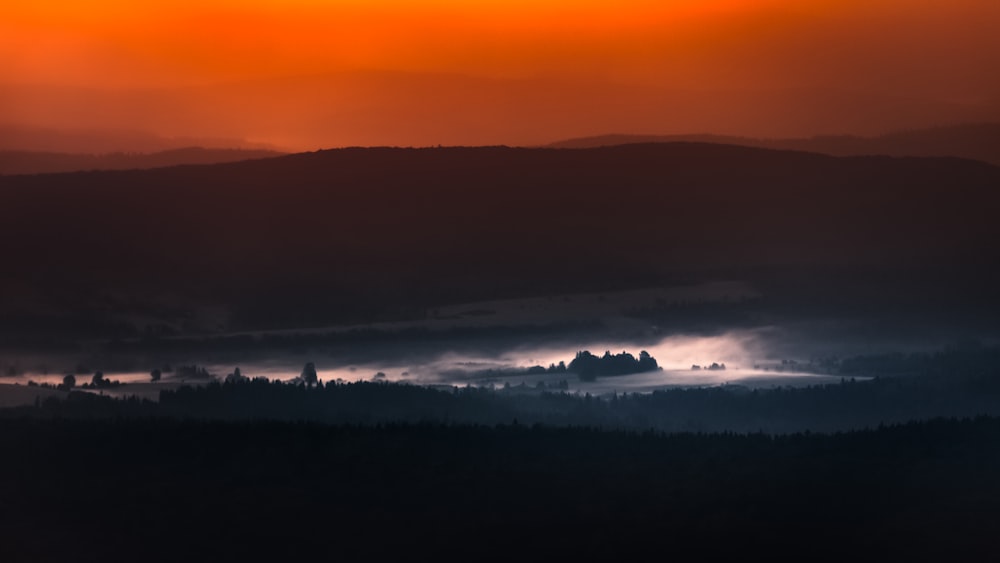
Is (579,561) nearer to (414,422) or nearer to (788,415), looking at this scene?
(414,422)

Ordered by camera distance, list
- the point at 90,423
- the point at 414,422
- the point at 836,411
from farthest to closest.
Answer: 1. the point at 836,411
2. the point at 414,422
3. the point at 90,423

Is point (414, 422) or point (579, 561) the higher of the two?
point (414, 422)

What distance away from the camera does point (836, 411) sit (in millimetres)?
119188

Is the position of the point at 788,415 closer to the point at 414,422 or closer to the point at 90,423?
the point at 414,422

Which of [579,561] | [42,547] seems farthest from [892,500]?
[42,547]

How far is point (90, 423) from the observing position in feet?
343

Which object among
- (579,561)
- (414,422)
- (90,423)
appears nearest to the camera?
(579,561)

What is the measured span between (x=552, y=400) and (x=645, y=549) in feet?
78.9

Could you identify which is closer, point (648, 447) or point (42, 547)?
point (42, 547)

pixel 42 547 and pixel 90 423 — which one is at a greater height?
pixel 90 423

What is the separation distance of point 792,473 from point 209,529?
3197cm

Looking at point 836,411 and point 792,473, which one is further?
point 836,411

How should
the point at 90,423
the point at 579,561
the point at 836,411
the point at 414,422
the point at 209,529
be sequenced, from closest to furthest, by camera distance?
1. the point at 579,561
2. the point at 209,529
3. the point at 90,423
4. the point at 414,422
5. the point at 836,411

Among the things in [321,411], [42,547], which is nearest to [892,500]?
[321,411]
